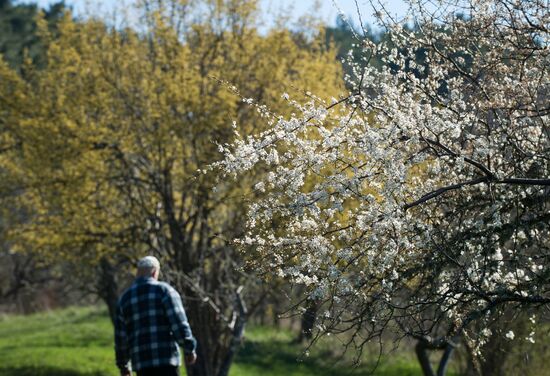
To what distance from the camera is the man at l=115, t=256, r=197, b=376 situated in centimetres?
814

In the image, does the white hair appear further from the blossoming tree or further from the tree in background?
the tree in background

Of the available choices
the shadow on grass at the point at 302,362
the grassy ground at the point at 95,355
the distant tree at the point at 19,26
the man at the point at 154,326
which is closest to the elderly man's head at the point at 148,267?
the man at the point at 154,326

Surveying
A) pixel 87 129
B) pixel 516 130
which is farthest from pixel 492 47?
pixel 87 129

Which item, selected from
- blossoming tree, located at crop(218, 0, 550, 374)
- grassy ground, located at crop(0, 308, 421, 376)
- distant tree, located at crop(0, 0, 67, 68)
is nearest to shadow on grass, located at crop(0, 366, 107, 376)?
grassy ground, located at crop(0, 308, 421, 376)

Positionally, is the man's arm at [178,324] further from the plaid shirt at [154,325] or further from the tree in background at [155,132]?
the tree in background at [155,132]

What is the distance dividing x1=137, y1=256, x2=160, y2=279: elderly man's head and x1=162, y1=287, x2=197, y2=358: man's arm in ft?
0.80

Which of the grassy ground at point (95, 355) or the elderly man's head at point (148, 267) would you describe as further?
the grassy ground at point (95, 355)

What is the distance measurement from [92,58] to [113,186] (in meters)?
2.26

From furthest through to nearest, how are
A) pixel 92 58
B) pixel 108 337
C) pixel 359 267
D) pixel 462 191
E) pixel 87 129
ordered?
pixel 108 337 < pixel 92 58 < pixel 87 129 < pixel 462 191 < pixel 359 267

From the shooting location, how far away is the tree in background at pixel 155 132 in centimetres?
1512

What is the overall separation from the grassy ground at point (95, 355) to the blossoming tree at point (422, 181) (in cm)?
1023

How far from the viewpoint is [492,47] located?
683 centimetres

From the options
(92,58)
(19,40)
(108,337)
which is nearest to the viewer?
(92,58)

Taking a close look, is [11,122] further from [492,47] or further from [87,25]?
[492,47]
